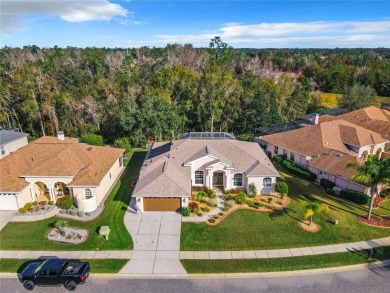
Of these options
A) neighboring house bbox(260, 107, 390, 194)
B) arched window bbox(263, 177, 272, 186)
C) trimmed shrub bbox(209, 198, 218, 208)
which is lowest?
trimmed shrub bbox(209, 198, 218, 208)

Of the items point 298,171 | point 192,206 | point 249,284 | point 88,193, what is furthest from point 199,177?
point 249,284

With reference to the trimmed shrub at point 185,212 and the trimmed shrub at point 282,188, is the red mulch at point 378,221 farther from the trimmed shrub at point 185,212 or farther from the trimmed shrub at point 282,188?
the trimmed shrub at point 185,212

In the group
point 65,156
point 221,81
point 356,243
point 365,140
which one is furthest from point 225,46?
point 356,243

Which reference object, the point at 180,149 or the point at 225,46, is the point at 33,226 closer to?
the point at 180,149

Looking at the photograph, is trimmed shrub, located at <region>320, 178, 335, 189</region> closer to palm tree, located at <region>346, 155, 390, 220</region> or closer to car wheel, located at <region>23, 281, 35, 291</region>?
palm tree, located at <region>346, 155, 390, 220</region>

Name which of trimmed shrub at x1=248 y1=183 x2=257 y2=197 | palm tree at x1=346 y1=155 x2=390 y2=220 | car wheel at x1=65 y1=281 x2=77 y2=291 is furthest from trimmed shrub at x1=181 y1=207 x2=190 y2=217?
palm tree at x1=346 y1=155 x2=390 y2=220

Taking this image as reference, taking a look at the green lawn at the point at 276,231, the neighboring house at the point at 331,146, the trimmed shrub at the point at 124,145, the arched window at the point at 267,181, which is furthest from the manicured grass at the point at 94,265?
the neighboring house at the point at 331,146

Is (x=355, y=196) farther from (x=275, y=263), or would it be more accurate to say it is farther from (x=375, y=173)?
(x=275, y=263)

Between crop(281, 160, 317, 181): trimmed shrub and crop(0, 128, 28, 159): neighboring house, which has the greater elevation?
crop(0, 128, 28, 159): neighboring house
